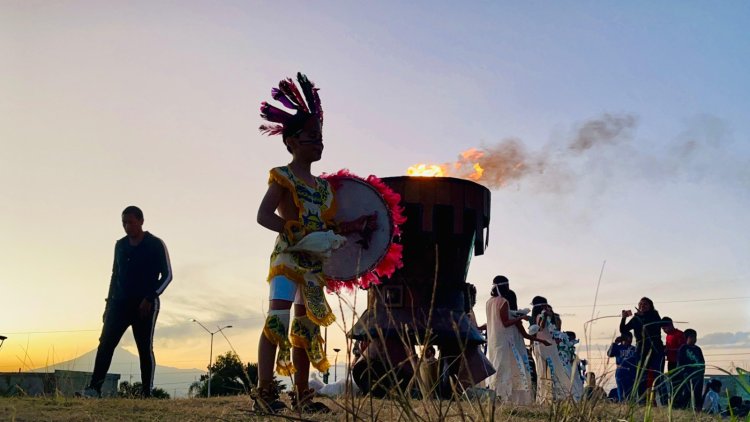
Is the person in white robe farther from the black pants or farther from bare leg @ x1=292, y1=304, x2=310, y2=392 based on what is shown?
bare leg @ x1=292, y1=304, x2=310, y2=392

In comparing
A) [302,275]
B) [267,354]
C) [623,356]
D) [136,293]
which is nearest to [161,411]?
[267,354]

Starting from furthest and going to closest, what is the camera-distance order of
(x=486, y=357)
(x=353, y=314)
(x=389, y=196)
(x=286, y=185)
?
(x=486, y=357)
(x=389, y=196)
(x=286, y=185)
(x=353, y=314)

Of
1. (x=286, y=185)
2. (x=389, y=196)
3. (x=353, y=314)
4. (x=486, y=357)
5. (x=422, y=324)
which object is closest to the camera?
(x=353, y=314)

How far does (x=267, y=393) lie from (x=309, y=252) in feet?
2.88

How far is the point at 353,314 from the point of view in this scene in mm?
2033

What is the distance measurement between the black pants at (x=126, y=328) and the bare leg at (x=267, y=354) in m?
2.39

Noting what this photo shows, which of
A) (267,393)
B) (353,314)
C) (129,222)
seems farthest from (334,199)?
(353,314)

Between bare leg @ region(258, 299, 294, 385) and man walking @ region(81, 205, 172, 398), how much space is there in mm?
2391

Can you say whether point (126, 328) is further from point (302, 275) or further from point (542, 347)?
point (542, 347)

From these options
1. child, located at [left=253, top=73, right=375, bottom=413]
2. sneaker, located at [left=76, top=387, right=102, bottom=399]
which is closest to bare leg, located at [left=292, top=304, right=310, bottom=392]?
child, located at [left=253, top=73, right=375, bottom=413]

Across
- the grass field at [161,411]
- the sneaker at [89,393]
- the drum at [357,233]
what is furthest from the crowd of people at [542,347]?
the sneaker at [89,393]

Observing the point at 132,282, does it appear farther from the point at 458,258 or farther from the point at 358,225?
the point at 458,258

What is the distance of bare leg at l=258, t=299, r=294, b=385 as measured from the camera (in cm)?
475

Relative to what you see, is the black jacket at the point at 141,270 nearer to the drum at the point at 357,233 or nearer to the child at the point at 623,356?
the drum at the point at 357,233
